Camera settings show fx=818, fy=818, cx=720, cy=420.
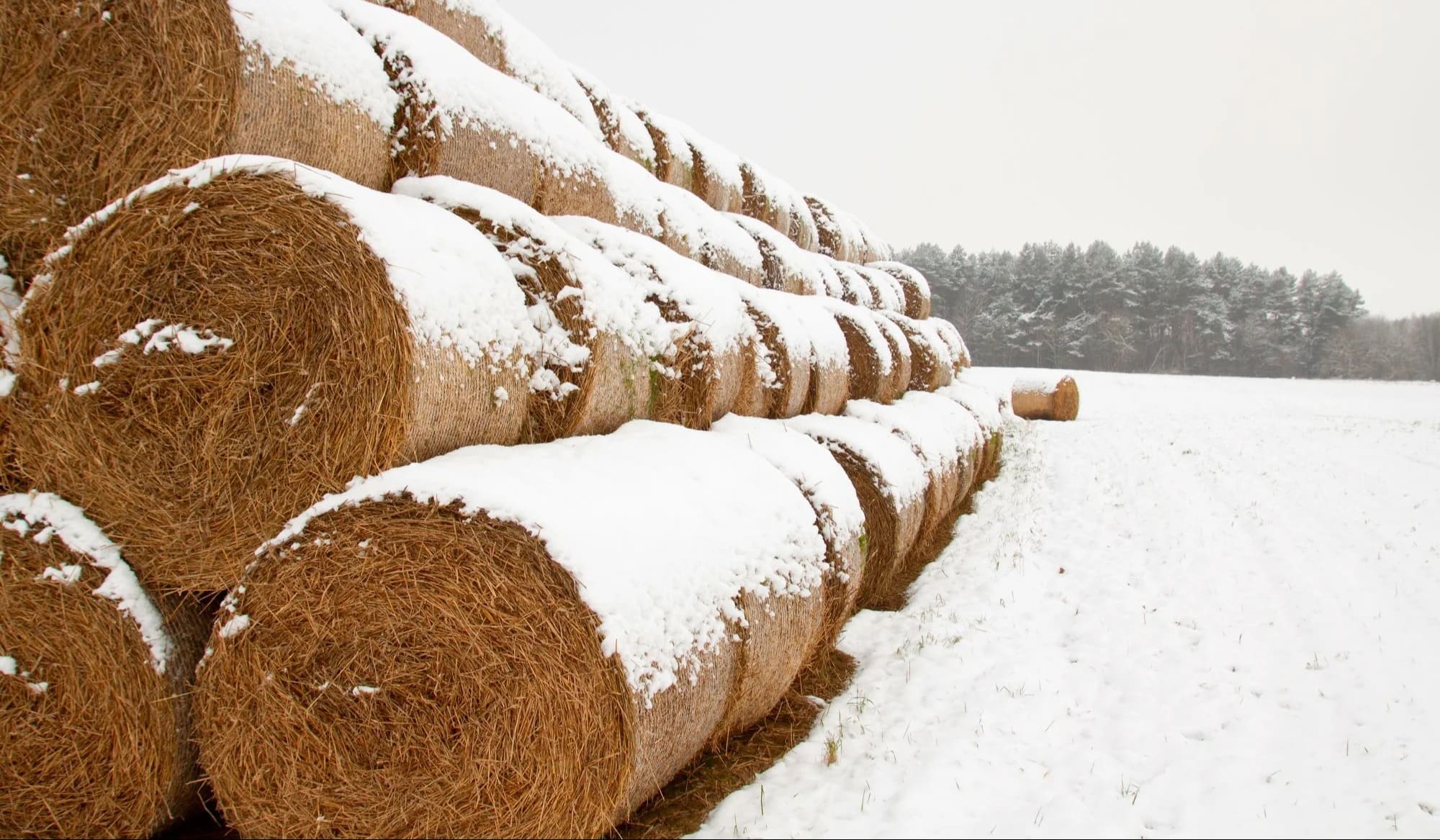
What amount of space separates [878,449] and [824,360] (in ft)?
2.57

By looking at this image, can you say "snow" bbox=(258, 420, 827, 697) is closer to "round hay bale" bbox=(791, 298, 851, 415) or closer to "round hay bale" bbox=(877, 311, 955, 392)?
"round hay bale" bbox=(791, 298, 851, 415)

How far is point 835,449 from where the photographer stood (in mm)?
5102

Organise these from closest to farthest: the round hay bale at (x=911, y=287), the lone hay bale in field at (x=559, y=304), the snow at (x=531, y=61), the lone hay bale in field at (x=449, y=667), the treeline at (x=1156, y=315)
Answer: the lone hay bale in field at (x=449, y=667)
the lone hay bale in field at (x=559, y=304)
the snow at (x=531, y=61)
the round hay bale at (x=911, y=287)
the treeline at (x=1156, y=315)

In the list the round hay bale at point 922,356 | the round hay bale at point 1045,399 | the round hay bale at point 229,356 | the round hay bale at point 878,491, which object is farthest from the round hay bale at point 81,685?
the round hay bale at point 1045,399

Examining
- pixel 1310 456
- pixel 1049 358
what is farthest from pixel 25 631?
pixel 1049 358

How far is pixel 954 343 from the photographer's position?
11852 mm

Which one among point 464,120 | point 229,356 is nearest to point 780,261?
point 464,120

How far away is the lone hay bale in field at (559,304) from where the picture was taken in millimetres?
3002

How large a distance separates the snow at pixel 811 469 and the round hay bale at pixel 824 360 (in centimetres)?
111

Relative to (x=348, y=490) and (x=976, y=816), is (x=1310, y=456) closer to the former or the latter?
(x=976, y=816)

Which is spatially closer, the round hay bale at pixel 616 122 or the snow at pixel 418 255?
the snow at pixel 418 255

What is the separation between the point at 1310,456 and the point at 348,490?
1354cm

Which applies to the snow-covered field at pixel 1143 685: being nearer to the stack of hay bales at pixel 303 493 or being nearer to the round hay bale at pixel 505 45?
the stack of hay bales at pixel 303 493

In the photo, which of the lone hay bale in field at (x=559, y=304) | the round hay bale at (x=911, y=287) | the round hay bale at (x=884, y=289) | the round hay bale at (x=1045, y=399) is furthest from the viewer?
the round hay bale at (x=1045, y=399)
